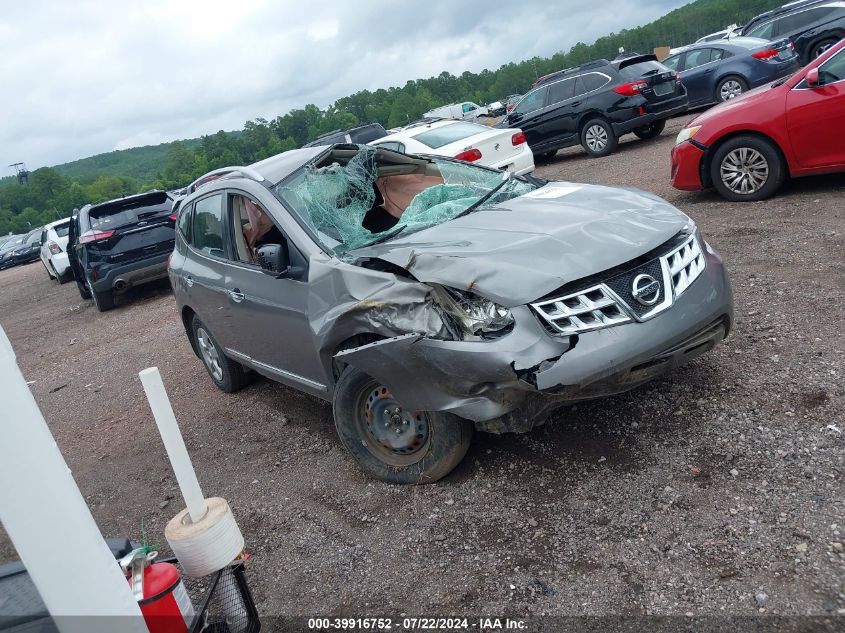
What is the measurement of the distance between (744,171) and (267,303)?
18.3 feet

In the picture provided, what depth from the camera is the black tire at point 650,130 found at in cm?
1352

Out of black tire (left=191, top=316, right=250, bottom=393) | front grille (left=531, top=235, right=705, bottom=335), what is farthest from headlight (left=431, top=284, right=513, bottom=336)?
black tire (left=191, top=316, right=250, bottom=393)

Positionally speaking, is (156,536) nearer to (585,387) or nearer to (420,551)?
(420,551)

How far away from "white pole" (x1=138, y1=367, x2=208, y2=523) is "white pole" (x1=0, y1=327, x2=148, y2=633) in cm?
36

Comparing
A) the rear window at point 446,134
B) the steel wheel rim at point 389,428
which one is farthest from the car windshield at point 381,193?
the rear window at point 446,134

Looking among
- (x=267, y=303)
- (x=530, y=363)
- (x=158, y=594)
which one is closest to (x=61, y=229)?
(x=267, y=303)

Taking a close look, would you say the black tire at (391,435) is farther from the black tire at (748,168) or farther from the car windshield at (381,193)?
the black tire at (748,168)

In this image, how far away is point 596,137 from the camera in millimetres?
13305

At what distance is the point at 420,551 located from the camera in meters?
3.03

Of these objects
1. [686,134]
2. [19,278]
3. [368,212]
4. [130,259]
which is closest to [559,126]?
[686,134]

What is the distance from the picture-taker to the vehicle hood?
9.78 ft

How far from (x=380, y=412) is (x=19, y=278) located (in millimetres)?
23972

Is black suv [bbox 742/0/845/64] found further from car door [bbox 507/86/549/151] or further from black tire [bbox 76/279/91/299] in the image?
black tire [bbox 76/279/91/299]

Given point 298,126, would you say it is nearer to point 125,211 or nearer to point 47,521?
point 125,211
